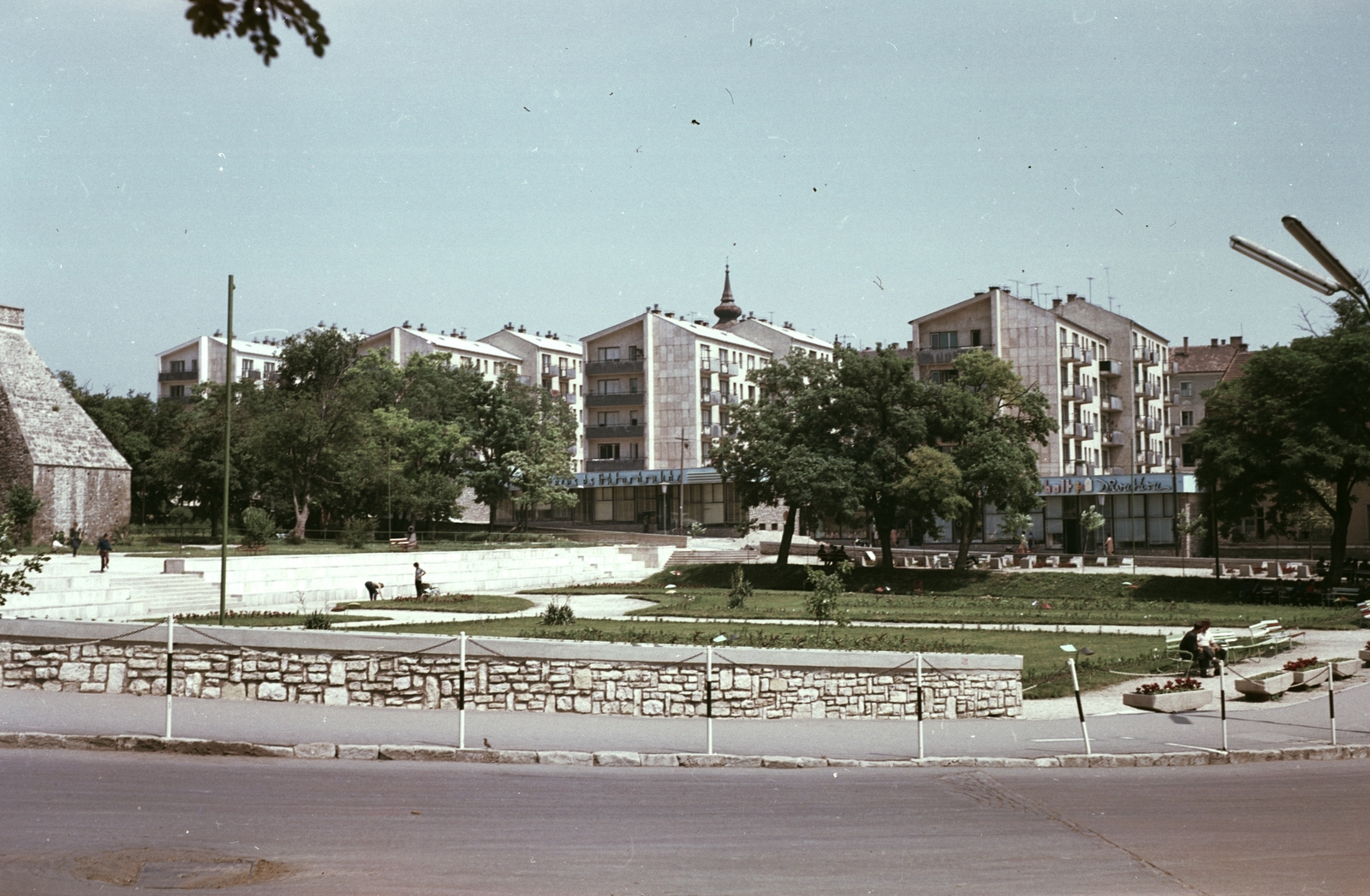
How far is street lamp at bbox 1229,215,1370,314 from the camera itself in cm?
974

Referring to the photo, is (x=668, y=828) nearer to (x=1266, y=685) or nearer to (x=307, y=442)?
(x=1266, y=685)

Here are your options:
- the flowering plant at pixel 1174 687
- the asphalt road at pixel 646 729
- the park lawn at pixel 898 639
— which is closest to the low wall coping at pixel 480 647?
the asphalt road at pixel 646 729

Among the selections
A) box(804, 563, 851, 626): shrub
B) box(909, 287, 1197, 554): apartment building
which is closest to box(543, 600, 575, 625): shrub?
box(804, 563, 851, 626): shrub

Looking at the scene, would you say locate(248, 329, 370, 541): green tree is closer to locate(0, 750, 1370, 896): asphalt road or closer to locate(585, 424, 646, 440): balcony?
locate(585, 424, 646, 440): balcony

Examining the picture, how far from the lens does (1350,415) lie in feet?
135

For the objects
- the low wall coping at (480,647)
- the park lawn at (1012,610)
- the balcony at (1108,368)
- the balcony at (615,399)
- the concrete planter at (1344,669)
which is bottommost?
the park lawn at (1012,610)

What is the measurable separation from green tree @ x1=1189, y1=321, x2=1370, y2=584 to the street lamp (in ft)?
108

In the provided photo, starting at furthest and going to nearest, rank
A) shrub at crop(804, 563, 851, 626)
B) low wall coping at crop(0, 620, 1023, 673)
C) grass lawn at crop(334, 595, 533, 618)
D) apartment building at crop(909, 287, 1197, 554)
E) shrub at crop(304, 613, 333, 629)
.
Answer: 1. apartment building at crop(909, 287, 1197, 554)
2. grass lawn at crop(334, 595, 533, 618)
3. shrub at crop(804, 563, 851, 626)
4. shrub at crop(304, 613, 333, 629)
5. low wall coping at crop(0, 620, 1023, 673)

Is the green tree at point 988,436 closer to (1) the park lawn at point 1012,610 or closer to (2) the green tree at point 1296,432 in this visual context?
(1) the park lawn at point 1012,610

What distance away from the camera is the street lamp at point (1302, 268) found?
974 cm

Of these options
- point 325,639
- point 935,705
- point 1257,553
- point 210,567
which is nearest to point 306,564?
point 210,567

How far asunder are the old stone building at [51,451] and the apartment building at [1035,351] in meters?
48.0

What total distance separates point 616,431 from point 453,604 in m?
60.4

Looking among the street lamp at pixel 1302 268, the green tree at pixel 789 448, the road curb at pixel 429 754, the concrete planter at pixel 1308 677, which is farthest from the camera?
the green tree at pixel 789 448
